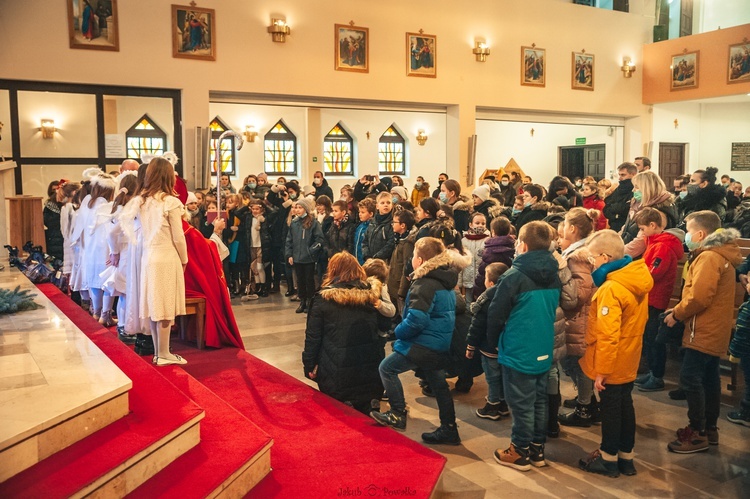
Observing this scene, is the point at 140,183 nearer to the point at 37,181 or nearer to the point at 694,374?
the point at 694,374

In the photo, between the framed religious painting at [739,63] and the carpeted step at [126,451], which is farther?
the framed religious painting at [739,63]

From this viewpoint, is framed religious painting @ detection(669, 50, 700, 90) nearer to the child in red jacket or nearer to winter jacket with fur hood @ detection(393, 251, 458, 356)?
the child in red jacket

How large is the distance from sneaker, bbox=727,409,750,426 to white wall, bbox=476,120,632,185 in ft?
61.5

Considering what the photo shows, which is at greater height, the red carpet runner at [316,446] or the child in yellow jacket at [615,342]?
the child in yellow jacket at [615,342]

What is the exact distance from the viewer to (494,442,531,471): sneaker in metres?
4.45

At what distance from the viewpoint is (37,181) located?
12.8 metres

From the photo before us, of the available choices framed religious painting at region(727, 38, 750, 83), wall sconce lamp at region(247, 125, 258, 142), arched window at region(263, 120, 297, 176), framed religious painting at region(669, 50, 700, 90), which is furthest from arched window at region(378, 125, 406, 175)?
framed religious painting at region(727, 38, 750, 83)

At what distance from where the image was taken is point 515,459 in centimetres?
447

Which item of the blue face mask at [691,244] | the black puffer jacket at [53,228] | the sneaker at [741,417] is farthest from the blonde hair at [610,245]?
the black puffer jacket at [53,228]

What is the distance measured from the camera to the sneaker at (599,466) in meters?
4.36

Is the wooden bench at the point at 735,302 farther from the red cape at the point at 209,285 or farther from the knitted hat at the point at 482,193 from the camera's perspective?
the red cape at the point at 209,285

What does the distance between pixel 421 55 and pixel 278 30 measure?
3.74 meters

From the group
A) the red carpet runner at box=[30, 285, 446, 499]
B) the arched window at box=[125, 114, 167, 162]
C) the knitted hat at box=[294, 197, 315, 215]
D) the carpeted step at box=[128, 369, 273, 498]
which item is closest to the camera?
the carpeted step at box=[128, 369, 273, 498]

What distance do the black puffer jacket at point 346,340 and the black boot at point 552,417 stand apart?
129 cm
